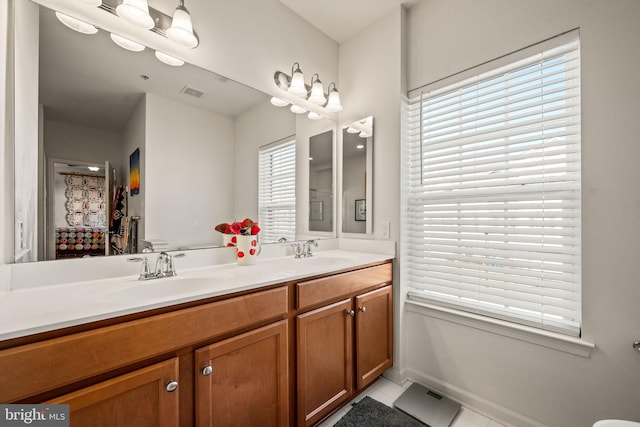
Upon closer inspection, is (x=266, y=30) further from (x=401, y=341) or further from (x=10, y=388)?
(x=401, y=341)

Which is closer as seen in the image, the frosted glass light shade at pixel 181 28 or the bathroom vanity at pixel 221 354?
the bathroom vanity at pixel 221 354

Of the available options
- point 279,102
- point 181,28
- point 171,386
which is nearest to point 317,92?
point 279,102

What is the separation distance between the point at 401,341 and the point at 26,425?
72.9 inches

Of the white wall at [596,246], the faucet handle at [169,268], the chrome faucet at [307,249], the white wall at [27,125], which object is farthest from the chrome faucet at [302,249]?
the white wall at [27,125]

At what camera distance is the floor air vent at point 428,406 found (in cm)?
155

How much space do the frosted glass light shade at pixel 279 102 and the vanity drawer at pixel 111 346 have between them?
4.45 ft

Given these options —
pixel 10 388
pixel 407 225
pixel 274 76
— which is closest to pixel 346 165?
pixel 407 225

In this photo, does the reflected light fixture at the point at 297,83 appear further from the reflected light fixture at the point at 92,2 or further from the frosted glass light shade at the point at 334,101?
the reflected light fixture at the point at 92,2

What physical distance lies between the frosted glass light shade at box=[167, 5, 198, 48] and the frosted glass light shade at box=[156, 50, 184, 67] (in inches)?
3.4

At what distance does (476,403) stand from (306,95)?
2.34 meters

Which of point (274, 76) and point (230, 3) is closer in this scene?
point (230, 3)

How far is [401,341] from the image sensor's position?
1.94m

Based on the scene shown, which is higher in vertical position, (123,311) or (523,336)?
(123,311)

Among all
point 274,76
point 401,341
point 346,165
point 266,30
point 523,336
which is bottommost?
point 401,341
